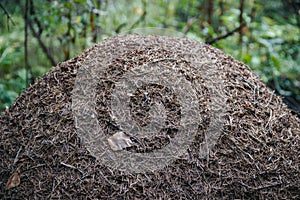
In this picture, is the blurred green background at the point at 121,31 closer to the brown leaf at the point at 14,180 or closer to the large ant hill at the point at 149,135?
the large ant hill at the point at 149,135

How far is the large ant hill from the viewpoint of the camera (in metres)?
2.14

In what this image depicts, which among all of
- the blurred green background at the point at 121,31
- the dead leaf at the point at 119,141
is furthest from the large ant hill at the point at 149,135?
the blurred green background at the point at 121,31

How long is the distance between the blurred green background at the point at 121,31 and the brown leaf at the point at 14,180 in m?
1.72

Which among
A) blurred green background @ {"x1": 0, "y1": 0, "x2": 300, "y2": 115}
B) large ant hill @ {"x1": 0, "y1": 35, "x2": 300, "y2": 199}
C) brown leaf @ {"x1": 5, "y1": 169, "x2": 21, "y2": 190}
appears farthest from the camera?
blurred green background @ {"x1": 0, "y1": 0, "x2": 300, "y2": 115}

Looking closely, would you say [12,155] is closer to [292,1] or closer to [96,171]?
[96,171]

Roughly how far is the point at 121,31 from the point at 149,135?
4123 millimetres

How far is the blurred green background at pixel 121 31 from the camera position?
4516 mm

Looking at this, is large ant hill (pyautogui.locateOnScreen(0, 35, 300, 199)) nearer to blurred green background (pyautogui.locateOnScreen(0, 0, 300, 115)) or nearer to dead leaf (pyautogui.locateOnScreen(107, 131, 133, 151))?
dead leaf (pyautogui.locateOnScreen(107, 131, 133, 151))

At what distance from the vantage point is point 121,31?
609 cm

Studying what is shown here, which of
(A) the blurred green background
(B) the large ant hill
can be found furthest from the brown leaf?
(A) the blurred green background

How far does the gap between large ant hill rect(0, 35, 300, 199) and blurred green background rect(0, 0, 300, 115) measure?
1414 mm

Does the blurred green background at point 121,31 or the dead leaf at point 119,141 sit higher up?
the dead leaf at point 119,141

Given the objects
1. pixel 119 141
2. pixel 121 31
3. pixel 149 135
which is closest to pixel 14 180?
pixel 119 141

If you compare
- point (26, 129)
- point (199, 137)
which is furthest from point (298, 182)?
point (26, 129)
